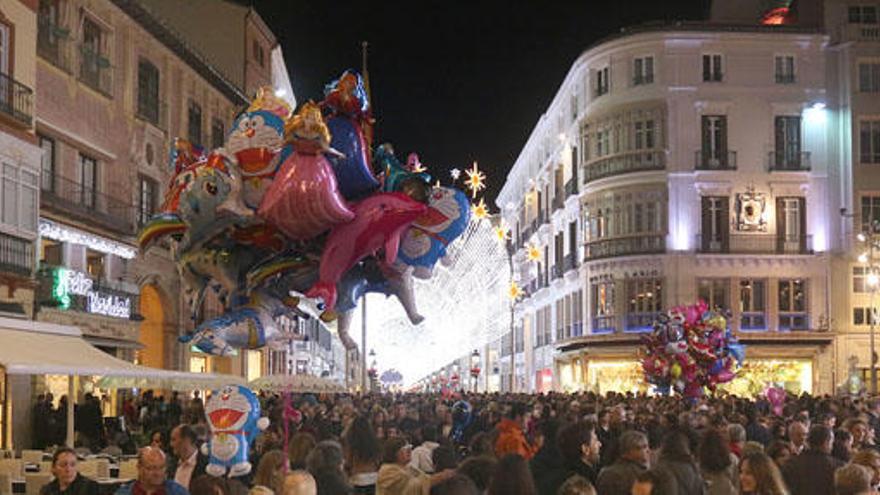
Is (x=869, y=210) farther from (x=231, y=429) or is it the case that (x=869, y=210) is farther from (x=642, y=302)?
(x=231, y=429)

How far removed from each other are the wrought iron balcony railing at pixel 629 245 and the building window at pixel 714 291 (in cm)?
211

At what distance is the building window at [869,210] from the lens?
49.0m

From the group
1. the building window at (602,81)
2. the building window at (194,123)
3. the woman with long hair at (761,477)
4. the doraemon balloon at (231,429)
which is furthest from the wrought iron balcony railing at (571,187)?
the woman with long hair at (761,477)

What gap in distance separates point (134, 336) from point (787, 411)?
64.2 feet

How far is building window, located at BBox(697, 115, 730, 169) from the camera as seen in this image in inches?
1971

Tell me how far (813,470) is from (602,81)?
43.0m

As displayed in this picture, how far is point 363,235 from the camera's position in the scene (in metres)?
10.5

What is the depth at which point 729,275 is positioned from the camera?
49562 millimetres

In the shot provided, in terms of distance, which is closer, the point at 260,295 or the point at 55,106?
the point at 260,295

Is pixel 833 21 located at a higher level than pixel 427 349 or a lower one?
higher

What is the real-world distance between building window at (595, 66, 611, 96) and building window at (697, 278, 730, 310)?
875 cm

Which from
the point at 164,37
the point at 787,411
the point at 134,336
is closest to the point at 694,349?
the point at 787,411

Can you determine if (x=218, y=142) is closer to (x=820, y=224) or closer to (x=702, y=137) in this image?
(x=702, y=137)

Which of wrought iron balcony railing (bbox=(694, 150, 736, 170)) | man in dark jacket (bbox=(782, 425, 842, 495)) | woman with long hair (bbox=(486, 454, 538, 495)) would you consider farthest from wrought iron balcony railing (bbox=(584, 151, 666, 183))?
woman with long hair (bbox=(486, 454, 538, 495))
